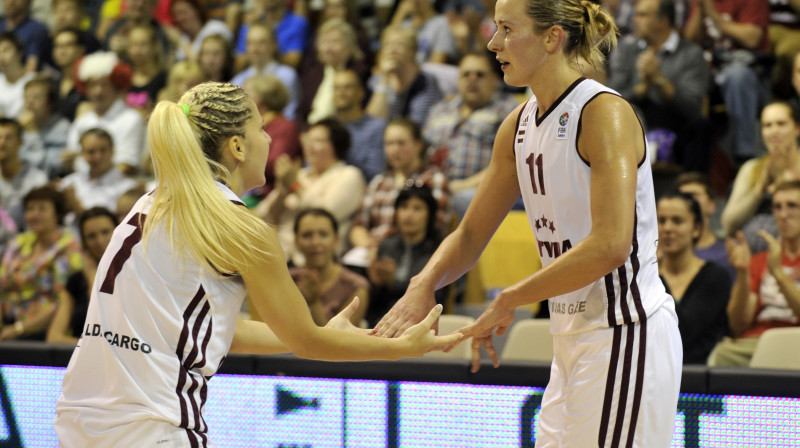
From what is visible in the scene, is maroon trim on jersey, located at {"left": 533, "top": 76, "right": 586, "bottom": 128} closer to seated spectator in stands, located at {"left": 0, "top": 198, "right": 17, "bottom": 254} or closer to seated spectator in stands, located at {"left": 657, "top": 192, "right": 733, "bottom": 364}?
seated spectator in stands, located at {"left": 657, "top": 192, "right": 733, "bottom": 364}

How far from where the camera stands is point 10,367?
4.48 meters

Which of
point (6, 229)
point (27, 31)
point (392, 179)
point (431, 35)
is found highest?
point (431, 35)

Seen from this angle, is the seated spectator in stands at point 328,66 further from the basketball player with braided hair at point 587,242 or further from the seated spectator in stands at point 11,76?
the basketball player with braided hair at point 587,242

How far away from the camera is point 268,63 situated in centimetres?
941

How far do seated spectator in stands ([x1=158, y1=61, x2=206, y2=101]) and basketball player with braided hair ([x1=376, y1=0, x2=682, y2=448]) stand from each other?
640cm

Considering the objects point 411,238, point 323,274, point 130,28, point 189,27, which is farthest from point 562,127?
point 189,27

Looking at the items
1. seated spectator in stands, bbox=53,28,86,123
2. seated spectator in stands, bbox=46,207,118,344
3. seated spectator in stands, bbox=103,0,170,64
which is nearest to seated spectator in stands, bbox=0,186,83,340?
seated spectator in stands, bbox=46,207,118,344

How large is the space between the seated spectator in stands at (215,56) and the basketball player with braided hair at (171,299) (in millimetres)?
7047

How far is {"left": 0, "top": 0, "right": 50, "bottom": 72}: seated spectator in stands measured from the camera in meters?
11.2

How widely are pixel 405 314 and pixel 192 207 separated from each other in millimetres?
1016

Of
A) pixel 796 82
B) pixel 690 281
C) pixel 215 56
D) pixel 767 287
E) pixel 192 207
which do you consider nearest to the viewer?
pixel 192 207

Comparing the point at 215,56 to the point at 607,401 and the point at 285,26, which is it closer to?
the point at 285,26

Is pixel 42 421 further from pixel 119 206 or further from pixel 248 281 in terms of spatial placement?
pixel 119 206

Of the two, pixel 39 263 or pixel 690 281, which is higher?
pixel 690 281
